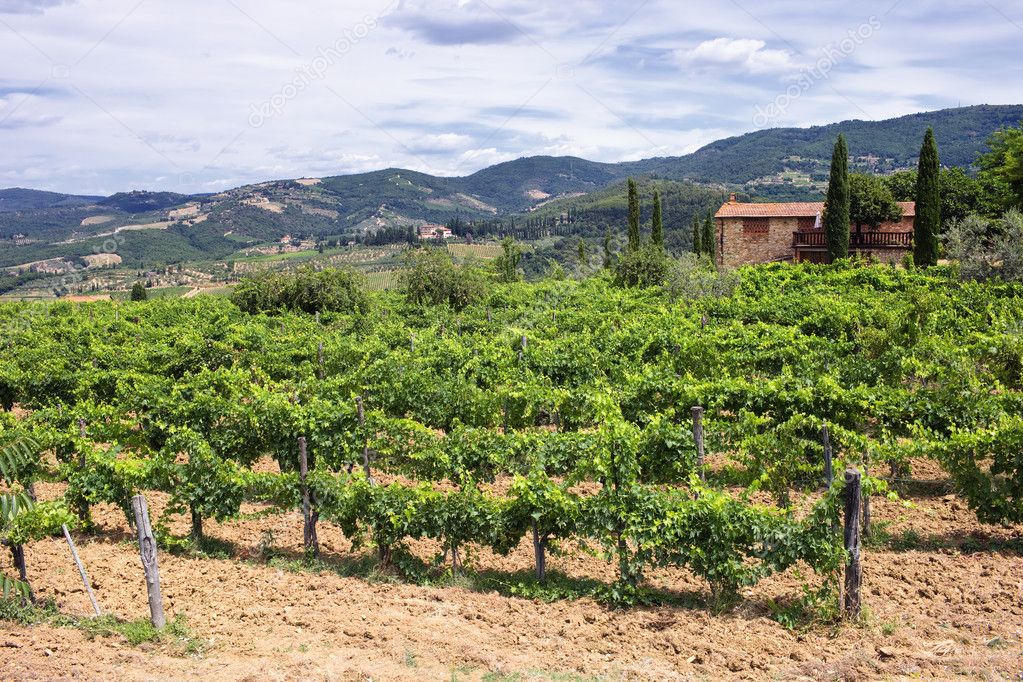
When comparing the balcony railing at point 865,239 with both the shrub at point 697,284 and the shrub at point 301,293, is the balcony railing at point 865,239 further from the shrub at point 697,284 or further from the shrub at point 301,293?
the shrub at point 301,293

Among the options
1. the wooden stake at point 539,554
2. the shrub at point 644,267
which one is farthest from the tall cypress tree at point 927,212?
the wooden stake at point 539,554

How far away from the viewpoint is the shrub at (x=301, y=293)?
96.4ft

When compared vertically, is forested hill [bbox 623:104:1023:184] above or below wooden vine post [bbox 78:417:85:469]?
above

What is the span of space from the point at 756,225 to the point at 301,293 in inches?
948

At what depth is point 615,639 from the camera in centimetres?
697

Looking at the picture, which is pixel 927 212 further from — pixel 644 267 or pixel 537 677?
pixel 537 677

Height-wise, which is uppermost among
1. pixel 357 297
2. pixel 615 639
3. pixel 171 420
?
pixel 357 297

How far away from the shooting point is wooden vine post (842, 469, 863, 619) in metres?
7.04

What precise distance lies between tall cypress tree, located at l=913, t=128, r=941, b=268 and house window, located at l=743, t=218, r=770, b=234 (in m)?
8.46

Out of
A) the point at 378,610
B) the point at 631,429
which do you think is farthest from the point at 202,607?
the point at 631,429

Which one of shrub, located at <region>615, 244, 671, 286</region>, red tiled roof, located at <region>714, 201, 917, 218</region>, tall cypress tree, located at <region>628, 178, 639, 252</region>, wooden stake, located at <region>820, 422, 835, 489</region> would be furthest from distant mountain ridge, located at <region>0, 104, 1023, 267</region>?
wooden stake, located at <region>820, 422, 835, 489</region>

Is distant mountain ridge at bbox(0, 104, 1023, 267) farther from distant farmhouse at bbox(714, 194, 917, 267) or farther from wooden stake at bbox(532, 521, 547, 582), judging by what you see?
wooden stake at bbox(532, 521, 547, 582)

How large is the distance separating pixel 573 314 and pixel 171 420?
12.2 meters

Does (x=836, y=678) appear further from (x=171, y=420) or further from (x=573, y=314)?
(x=573, y=314)
